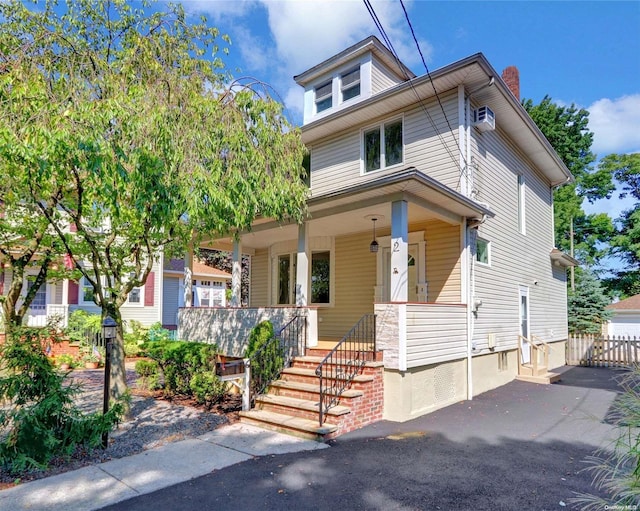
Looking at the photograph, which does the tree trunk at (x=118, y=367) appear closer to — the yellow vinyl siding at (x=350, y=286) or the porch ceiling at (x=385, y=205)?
the porch ceiling at (x=385, y=205)

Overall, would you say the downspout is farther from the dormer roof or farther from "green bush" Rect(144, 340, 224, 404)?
the dormer roof

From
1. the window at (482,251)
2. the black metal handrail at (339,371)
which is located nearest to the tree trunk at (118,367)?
the black metal handrail at (339,371)

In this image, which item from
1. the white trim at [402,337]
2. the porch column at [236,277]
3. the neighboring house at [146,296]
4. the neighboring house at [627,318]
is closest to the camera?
the white trim at [402,337]

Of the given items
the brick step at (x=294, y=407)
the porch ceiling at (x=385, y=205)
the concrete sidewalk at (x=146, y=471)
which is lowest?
the concrete sidewalk at (x=146, y=471)

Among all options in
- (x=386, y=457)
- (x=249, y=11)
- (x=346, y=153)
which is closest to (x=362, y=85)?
(x=346, y=153)

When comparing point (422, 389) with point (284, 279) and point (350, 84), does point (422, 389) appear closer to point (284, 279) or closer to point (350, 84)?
point (284, 279)

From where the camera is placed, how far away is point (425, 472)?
200 inches

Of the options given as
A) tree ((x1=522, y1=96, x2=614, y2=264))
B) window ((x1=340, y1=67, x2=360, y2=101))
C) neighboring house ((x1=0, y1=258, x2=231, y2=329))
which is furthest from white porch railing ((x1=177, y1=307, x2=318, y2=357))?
tree ((x1=522, y1=96, x2=614, y2=264))

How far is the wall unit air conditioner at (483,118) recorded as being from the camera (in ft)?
33.1

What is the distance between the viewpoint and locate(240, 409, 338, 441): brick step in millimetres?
6308

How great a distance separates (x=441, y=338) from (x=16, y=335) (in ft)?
22.1

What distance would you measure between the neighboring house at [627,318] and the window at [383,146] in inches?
791

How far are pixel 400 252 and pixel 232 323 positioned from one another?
488cm

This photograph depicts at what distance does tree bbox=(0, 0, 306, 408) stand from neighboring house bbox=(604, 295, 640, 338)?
24.8m
